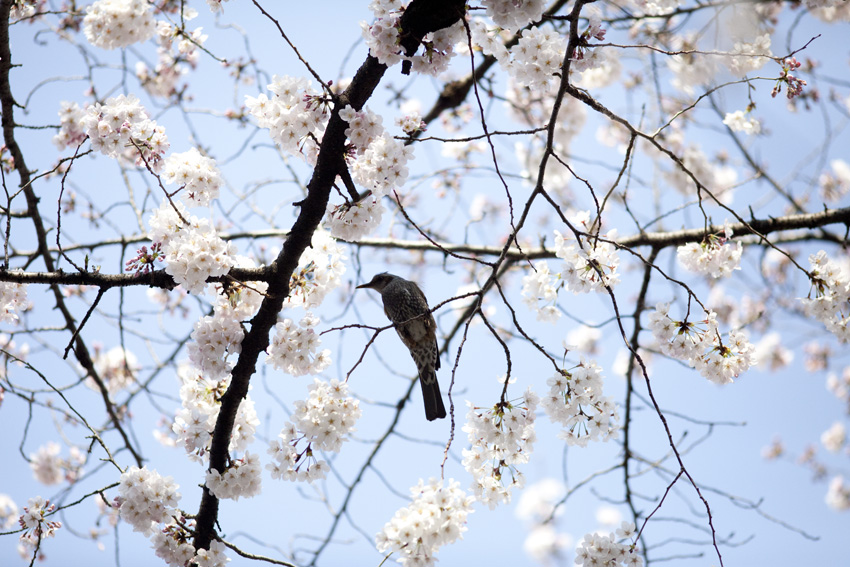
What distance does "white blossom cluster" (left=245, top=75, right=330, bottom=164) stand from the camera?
86.6 inches

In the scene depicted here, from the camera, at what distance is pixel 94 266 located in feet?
7.36

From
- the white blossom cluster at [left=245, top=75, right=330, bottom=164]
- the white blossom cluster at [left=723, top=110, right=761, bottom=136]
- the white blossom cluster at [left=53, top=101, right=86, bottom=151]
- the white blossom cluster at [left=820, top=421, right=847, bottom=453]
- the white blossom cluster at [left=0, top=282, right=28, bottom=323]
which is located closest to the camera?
the white blossom cluster at [left=245, top=75, right=330, bottom=164]

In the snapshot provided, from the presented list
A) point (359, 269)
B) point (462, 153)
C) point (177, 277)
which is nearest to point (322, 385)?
point (177, 277)

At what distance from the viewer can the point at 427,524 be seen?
2121mm

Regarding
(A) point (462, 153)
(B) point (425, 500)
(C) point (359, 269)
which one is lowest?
(B) point (425, 500)

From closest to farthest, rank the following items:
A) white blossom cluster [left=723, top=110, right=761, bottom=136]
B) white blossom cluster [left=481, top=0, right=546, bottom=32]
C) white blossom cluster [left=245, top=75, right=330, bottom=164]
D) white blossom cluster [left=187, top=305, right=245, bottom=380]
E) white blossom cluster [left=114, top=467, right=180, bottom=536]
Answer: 1. white blossom cluster [left=481, top=0, right=546, bottom=32]
2. white blossom cluster [left=245, top=75, right=330, bottom=164]
3. white blossom cluster [left=114, top=467, right=180, bottom=536]
4. white blossom cluster [left=187, top=305, right=245, bottom=380]
5. white blossom cluster [left=723, top=110, right=761, bottom=136]

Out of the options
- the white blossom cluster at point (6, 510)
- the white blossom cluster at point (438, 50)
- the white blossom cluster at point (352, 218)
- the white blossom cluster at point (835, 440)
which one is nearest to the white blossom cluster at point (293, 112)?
the white blossom cluster at point (352, 218)

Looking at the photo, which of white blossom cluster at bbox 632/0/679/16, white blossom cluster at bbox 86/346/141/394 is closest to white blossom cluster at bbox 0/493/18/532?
white blossom cluster at bbox 86/346/141/394

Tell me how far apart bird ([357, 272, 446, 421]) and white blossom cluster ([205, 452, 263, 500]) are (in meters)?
1.01

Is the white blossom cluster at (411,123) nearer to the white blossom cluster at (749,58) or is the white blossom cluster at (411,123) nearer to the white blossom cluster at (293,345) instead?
the white blossom cluster at (293,345)

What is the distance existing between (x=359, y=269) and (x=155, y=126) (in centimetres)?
197

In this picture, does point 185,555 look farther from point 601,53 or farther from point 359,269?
point 601,53

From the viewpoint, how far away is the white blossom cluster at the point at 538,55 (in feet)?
7.37

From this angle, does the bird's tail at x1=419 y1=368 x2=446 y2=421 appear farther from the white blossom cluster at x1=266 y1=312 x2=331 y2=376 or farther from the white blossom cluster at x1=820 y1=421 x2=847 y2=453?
the white blossom cluster at x1=820 y1=421 x2=847 y2=453
